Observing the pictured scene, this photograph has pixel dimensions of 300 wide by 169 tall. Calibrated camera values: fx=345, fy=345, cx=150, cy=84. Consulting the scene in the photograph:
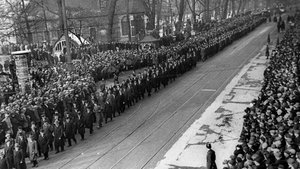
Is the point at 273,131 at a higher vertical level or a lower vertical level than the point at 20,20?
lower

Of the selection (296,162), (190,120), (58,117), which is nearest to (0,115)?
(58,117)

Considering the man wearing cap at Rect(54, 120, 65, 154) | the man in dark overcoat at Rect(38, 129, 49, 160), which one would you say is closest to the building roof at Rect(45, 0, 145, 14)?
the man wearing cap at Rect(54, 120, 65, 154)

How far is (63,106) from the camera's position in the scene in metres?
14.8

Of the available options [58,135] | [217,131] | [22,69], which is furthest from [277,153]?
[22,69]

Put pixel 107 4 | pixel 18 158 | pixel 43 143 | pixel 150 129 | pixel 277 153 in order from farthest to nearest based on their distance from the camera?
pixel 107 4 < pixel 150 129 < pixel 43 143 < pixel 18 158 < pixel 277 153

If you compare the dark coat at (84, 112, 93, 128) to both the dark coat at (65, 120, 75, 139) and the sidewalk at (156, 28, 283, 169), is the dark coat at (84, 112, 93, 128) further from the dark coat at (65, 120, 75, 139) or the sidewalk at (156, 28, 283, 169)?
the sidewalk at (156, 28, 283, 169)

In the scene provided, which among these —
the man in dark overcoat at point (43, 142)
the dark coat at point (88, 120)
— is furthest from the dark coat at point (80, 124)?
the man in dark overcoat at point (43, 142)

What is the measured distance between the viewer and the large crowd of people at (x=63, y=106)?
11273mm

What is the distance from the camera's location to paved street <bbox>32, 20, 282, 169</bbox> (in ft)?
35.9

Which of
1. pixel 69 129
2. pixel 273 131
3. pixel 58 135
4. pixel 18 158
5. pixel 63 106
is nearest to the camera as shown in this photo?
pixel 273 131

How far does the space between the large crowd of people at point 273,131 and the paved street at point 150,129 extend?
6.51 feet

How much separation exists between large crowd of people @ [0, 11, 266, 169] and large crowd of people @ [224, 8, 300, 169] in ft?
20.2

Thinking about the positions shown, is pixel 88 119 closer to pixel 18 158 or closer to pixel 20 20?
pixel 18 158

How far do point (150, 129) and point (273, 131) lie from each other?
6.06 metres
